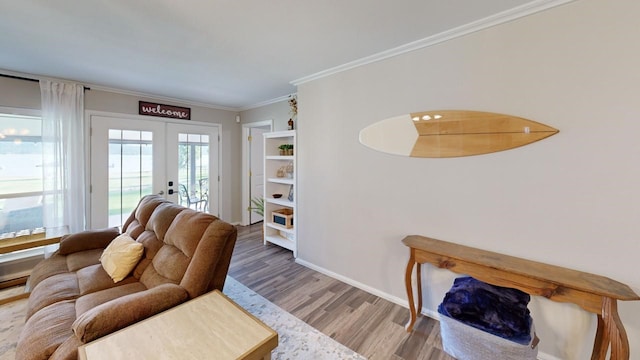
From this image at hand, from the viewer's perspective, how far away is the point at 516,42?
169cm

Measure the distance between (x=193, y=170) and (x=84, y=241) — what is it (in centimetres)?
208

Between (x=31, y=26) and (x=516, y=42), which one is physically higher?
(x=31, y=26)

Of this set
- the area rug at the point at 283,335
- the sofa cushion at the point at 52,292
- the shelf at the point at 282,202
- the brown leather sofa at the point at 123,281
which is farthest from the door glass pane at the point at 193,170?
the sofa cushion at the point at 52,292

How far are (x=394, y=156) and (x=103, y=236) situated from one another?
122 inches

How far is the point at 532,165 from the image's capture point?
1659 mm

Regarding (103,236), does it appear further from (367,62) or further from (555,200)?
(555,200)

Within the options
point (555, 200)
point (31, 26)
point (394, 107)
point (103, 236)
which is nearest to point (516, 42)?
point (394, 107)

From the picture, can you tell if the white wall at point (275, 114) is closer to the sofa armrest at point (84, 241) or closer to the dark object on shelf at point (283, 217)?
the dark object on shelf at point (283, 217)

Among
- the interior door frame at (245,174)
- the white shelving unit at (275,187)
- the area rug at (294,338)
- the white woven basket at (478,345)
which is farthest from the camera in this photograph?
the interior door frame at (245,174)

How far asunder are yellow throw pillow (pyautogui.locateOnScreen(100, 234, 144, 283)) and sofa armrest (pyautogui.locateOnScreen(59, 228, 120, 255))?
54 centimetres

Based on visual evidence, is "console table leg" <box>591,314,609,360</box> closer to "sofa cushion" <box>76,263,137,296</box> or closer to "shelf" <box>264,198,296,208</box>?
"shelf" <box>264,198,296,208</box>

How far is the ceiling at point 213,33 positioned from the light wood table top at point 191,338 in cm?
191

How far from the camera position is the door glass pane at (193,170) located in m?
4.19

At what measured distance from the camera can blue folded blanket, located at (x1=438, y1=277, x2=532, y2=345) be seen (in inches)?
56.6
